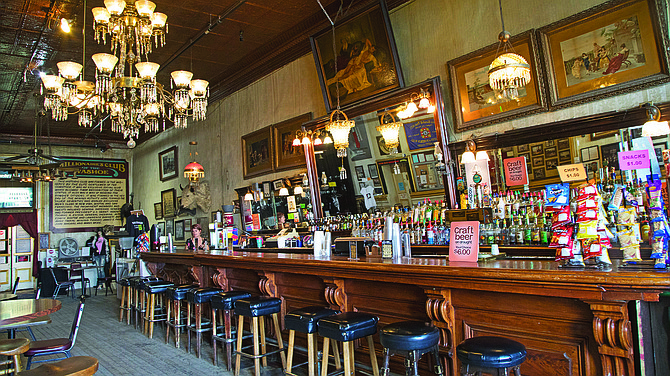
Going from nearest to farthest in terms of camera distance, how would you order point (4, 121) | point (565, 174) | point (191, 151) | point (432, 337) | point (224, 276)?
1. point (432, 337)
2. point (565, 174)
3. point (224, 276)
4. point (191, 151)
5. point (4, 121)

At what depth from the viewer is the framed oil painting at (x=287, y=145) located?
723 centimetres

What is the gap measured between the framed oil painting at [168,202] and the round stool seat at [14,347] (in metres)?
8.60

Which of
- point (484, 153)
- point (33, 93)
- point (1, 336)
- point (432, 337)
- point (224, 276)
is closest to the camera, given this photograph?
point (432, 337)

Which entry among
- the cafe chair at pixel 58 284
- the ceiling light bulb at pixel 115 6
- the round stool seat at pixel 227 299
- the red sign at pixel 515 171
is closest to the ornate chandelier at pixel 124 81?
the ceiling light bulb at pixel 115 6

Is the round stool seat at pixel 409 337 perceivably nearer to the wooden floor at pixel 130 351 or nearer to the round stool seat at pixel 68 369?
the round stool seat at pixel 68 369

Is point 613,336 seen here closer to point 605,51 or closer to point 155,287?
point 605,51

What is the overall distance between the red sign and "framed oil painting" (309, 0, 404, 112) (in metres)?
1.65

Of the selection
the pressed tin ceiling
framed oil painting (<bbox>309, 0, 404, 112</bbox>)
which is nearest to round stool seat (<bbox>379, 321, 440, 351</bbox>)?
framed oil painting (<bbox>309, 0, 404, 112</bbox>)

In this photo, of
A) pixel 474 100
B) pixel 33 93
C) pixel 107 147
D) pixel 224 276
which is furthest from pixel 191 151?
pixel 474 100

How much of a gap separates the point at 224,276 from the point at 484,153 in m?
3.31

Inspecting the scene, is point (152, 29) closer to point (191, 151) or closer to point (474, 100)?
point (474, 100)

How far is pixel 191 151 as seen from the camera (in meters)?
10.9

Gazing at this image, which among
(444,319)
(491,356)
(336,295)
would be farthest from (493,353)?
(336,295)

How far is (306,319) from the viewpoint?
10.2ft
